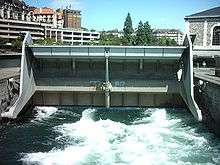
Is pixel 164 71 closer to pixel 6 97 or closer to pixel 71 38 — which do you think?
pixel 6 97

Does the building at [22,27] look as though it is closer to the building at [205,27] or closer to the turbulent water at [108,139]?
the building at [205,27]

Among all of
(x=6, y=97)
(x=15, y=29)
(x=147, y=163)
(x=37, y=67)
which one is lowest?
(x=147, y=163)

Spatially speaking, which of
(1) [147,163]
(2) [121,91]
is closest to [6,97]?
(2) [121,91]

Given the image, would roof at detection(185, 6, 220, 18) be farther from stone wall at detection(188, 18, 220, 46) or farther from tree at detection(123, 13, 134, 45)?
tree at detection(123, 13, 134, 45)

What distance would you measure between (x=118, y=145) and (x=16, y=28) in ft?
411

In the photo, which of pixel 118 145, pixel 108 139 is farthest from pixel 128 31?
pixel 118 145

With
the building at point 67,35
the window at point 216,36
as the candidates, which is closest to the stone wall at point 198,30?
the window at point 216,36

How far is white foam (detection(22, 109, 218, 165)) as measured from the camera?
88.0 feet

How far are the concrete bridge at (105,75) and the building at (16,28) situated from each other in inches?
3796

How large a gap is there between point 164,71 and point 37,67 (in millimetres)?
16976

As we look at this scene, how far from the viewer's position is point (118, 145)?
102ft

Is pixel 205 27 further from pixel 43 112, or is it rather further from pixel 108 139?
pixel 108 139

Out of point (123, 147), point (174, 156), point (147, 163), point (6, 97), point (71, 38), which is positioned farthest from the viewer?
point (71, 38)

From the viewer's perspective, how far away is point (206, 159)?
26969 millimetres
